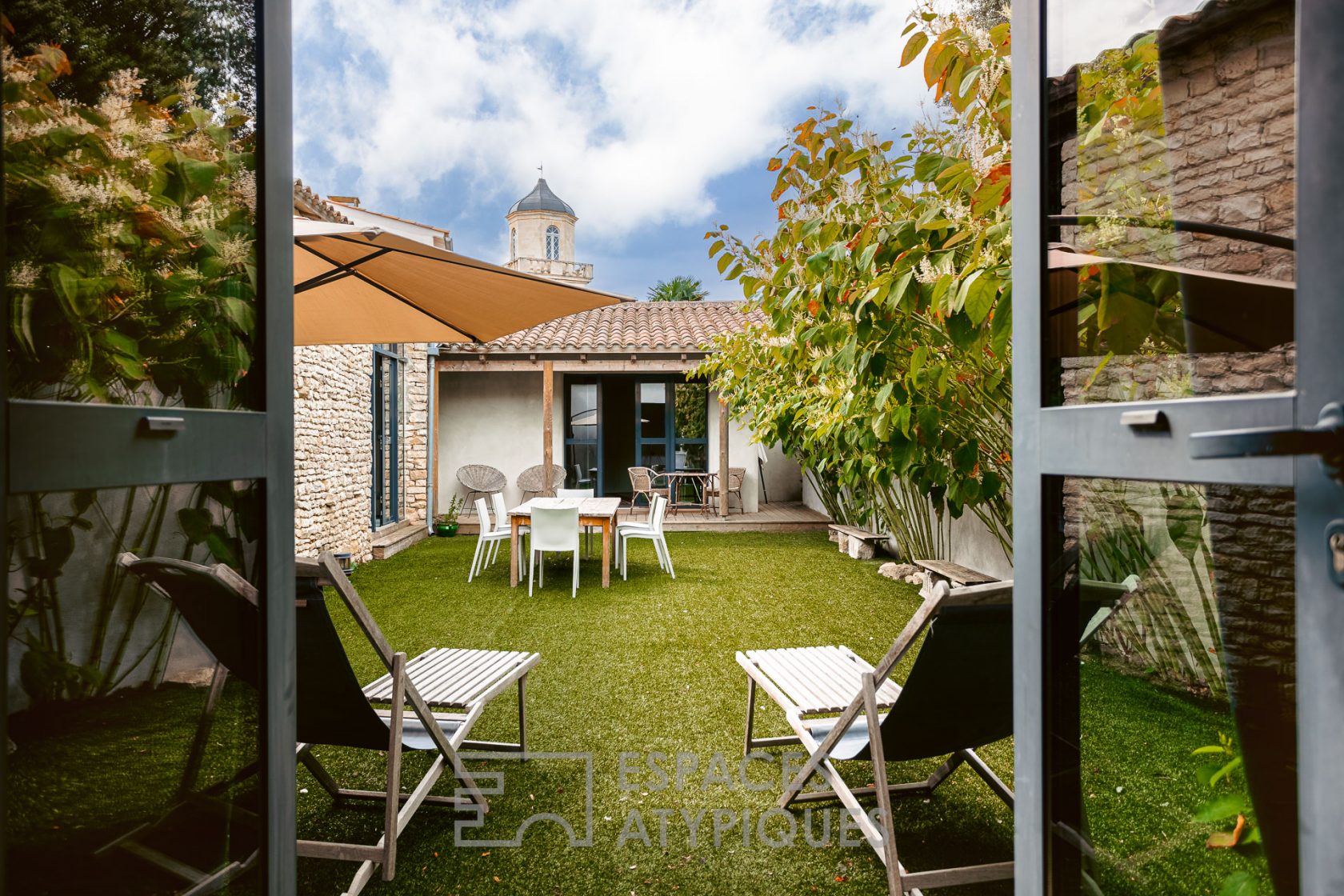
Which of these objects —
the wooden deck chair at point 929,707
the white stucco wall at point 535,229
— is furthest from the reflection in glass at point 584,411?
the white stucco wall at point 535,229

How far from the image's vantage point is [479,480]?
448 inches

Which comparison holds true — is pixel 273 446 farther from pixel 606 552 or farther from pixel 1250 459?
pixel 606 552

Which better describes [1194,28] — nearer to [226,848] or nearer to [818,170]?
[226,848]

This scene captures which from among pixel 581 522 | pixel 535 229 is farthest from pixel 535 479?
pixel 535 229

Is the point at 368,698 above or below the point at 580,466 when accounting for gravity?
below

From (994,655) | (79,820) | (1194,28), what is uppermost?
(1194,28)

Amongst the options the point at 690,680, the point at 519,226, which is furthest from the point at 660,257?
the point at 690,680

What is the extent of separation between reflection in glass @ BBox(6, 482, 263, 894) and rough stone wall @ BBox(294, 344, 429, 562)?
191 inches

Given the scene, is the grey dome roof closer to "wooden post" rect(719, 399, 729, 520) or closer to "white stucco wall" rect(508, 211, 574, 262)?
"white stucco wall" rect(508, 211, 574, 262)

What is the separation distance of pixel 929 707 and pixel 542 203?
44.6 m

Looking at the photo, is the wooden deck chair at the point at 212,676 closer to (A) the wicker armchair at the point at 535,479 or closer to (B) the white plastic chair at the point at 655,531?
(B) the white plastic chair at the point at 655,531

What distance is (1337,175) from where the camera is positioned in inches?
25.5

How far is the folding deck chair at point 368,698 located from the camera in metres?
2.01

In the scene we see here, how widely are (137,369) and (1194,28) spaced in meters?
1.41
